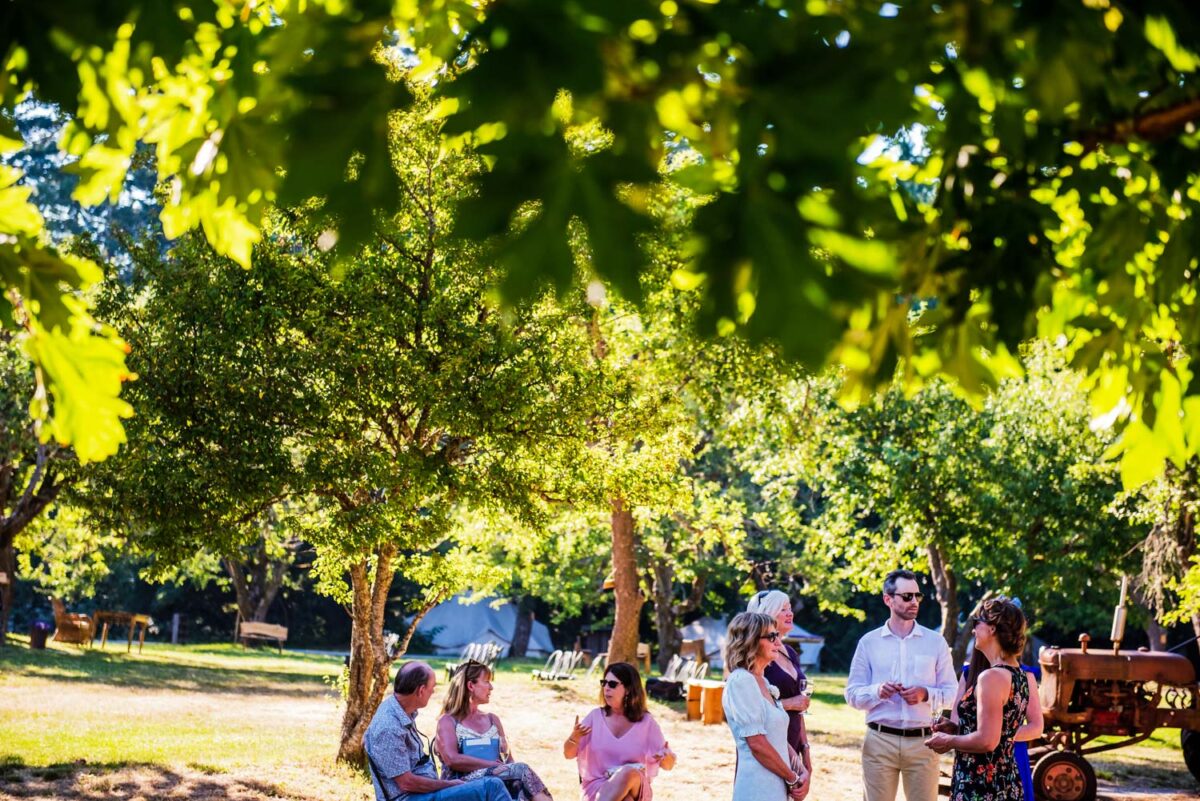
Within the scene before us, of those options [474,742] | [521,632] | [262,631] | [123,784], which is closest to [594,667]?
[262,631]

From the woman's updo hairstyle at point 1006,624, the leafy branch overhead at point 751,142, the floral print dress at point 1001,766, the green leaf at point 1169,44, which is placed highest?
the green leaf at point 1169,44

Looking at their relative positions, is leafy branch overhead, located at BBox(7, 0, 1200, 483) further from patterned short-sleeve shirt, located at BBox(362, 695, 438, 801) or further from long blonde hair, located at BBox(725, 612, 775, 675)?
patterned short-sleeve shirt, located at BBox(362, 695, 438, 801)

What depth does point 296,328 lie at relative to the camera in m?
10.9

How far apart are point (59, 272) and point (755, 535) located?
113 feet

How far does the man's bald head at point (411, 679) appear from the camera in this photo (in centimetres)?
724

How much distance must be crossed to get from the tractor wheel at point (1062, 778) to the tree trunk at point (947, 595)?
9.20 m

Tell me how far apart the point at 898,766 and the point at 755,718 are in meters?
1.36

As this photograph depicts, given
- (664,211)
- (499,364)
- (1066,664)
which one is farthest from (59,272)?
(1066,664)

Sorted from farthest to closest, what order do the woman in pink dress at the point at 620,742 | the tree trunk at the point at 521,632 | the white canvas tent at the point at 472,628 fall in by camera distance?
the tree trunk at the point at 521,632 < the white canvas tent at the point at 472,628 < the woman in pink dress at the point at 620,742

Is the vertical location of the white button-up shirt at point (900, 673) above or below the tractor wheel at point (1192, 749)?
above

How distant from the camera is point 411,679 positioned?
23.8ft

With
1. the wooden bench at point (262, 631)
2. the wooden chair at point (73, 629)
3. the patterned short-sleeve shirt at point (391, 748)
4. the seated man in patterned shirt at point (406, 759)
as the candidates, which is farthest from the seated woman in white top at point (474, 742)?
the wooden bench at point (262, 631)

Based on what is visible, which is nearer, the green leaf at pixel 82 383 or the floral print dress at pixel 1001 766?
the green leaf at pixel 82 383

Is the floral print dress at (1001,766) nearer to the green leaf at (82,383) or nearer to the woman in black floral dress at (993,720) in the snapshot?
the woman in black floral dress at (993,720)
